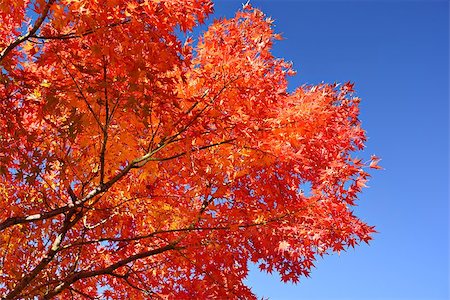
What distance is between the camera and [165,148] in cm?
673

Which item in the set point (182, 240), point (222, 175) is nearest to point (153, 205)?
point (182, 240)

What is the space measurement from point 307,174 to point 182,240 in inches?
107

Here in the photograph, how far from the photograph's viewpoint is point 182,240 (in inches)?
331

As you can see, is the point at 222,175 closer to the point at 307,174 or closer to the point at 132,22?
the point at 307,174

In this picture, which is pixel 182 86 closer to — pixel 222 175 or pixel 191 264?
pixel 222 175

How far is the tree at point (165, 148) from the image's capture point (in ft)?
18.7

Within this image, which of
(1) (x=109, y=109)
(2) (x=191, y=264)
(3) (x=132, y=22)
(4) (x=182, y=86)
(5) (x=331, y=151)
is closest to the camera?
(3) (x=132, y=22)

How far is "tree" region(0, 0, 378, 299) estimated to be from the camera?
18.7 ft

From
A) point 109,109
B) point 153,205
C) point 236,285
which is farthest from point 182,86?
point 236,285

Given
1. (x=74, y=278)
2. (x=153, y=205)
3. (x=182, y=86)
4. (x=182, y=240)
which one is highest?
(x=182, y=86)

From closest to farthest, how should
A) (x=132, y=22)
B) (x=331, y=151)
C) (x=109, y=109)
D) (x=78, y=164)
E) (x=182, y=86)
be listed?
(x=132, y=22)
(x=109, y=109)
(x=182, y=86)
(x=78, y=164)
(x=331, y=151)

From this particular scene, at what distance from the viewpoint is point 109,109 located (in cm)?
609

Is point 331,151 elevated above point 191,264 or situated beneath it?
elevated above

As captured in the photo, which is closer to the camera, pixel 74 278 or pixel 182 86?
pixel 182 86
